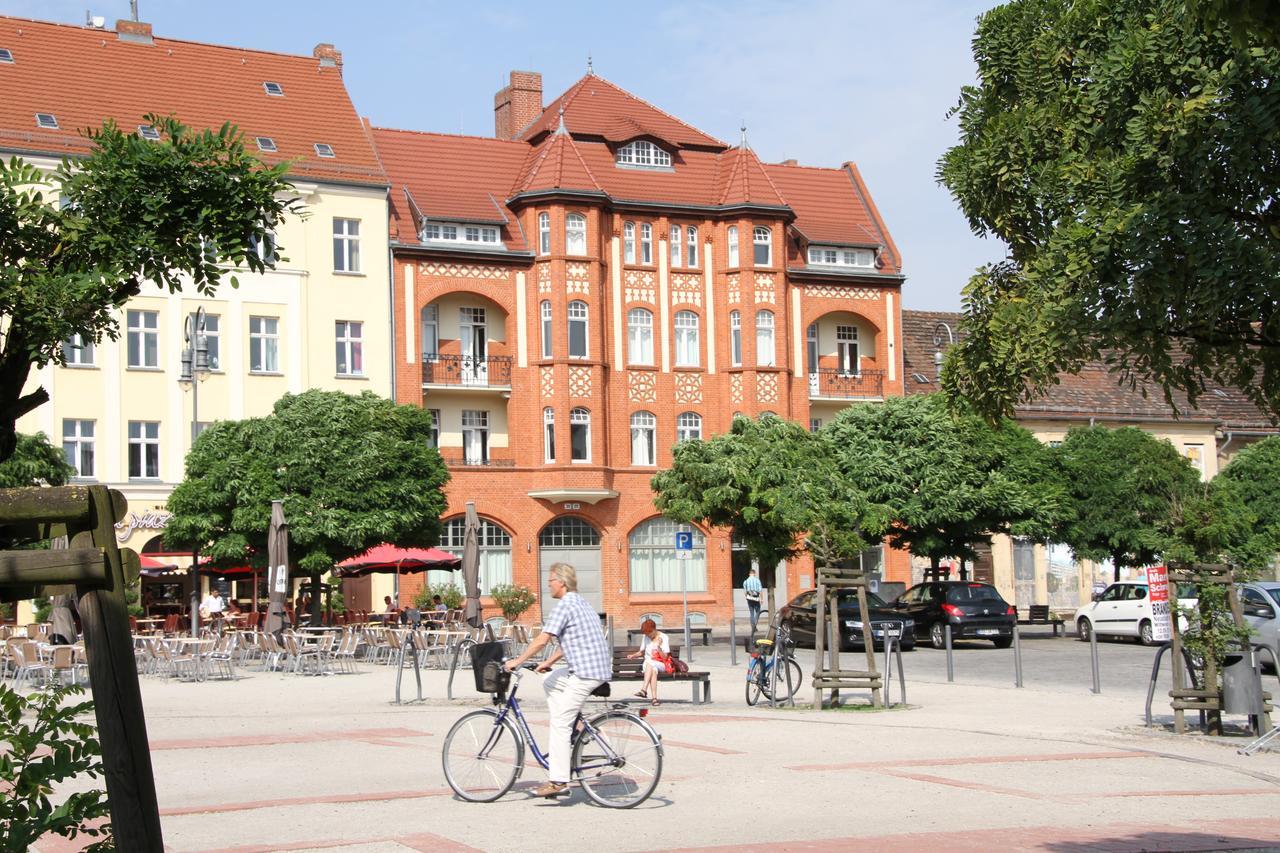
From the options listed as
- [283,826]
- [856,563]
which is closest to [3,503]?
[283,826]

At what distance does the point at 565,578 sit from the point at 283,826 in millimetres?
2674

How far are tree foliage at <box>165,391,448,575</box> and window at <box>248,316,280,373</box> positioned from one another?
9401 mm

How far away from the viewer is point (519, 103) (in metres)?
56.8

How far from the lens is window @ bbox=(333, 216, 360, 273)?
47531mm

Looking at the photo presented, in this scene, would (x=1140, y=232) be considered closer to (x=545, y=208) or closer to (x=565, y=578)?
(x=565, y=578)

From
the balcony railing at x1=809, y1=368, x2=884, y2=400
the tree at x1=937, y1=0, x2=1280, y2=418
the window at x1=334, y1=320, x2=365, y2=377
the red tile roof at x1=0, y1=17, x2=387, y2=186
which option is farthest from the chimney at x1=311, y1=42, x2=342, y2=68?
the tree at x1=937, y1=0, x2=1280, y2=418

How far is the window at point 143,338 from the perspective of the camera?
44.8 meters

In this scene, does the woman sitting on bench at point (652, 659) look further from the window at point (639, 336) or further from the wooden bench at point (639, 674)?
the window at point (639, 336)

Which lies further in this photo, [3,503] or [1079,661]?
[1079,661]

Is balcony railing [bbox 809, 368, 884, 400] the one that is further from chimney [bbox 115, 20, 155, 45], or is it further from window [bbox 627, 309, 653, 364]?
chimney [bbox 115, 20, 155, 45]

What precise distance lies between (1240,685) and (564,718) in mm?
8633

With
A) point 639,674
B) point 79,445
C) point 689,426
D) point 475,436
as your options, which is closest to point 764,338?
point 689,426

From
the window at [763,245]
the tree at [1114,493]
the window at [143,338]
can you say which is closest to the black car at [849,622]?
the tree at [1114,493]

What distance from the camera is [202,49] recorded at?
4997 cm
